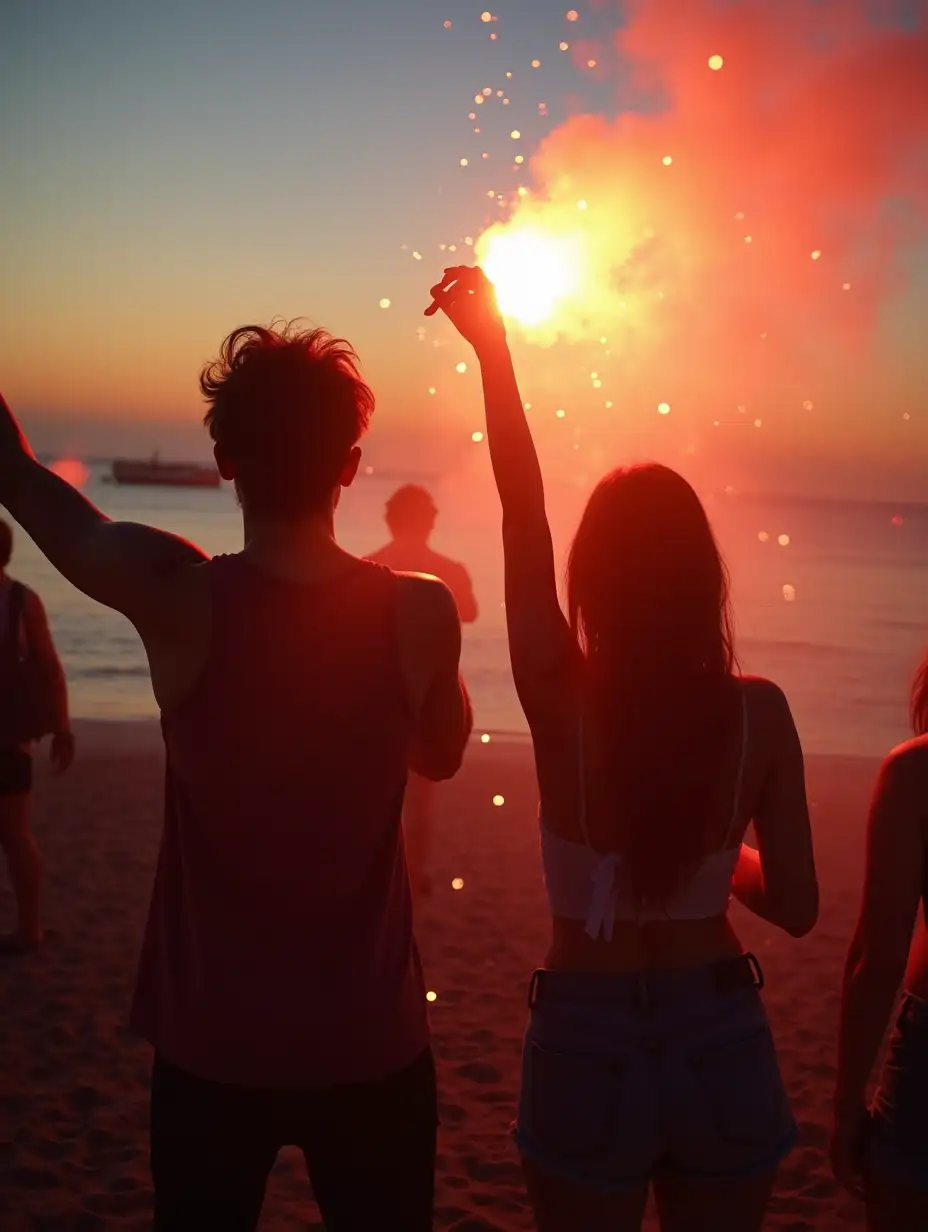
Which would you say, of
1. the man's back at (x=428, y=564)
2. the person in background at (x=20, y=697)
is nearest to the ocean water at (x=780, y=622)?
the man's back at (x=428, y=564)

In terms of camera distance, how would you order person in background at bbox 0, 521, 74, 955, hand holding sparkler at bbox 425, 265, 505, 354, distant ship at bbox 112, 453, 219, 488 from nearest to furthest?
hand holding sparkler at bbox 425, 265, 505, 354 < person in background at bbox 0, 521, 74, 955 < distant ship at bbox 112, 453, 219, 488

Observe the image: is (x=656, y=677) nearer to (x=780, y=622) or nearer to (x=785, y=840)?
(x=785, y=840)

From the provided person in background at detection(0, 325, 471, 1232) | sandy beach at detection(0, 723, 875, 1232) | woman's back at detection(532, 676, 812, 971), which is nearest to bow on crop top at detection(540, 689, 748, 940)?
woman's back at detection(532, 676, 812, 971)

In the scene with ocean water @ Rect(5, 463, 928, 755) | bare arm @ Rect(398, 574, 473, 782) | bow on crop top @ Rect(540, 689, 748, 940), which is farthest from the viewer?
ocean water @ Rect(5, 463, 928, 755)

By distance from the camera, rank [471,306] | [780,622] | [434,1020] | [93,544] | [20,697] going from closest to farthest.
Result: [93,544] → [471,306] → [20,697] → [434,1020] → [780,622]

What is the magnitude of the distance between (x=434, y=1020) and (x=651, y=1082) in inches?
178

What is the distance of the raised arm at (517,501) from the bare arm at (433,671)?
13 cm

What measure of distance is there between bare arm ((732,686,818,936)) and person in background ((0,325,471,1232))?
0.68 meters

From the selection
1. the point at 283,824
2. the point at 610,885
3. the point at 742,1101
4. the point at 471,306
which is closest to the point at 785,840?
the point at 610,885

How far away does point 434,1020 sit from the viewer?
641cm

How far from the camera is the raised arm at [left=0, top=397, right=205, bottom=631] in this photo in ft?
6.46

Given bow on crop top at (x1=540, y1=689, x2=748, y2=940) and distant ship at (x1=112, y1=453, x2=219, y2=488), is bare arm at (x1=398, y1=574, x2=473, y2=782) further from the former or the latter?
distant ship at (x1=112, y1=453, x2=219, y2=488)

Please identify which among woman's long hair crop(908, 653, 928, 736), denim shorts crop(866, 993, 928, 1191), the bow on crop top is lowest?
denim shorts crop(866, 993, 928, 1191)

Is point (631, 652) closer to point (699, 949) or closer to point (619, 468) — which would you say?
point (619, 468)
